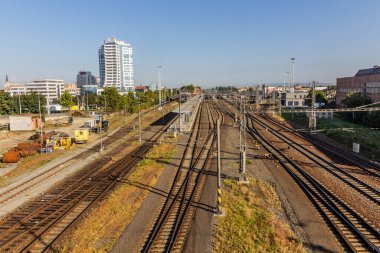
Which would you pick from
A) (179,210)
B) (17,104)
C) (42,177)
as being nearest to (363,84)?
(179,210)

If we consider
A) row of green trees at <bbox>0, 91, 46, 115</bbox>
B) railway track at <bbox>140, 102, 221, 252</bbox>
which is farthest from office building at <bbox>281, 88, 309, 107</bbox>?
railway track at <bbox>140, 102, 221, 252</bbox>

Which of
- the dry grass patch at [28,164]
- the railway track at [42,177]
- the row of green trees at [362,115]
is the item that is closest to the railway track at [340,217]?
the railway track at [42,177]

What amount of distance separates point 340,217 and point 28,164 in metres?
30.0

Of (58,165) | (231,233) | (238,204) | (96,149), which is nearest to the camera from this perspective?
(231,233)

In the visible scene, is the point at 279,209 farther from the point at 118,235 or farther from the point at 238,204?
the point at 118,235

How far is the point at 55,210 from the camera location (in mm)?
19719

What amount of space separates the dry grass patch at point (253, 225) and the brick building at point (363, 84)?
2578 inches

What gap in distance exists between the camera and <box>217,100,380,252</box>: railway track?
14.7 m

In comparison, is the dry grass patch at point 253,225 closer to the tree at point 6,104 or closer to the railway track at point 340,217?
the railway track at point 340,217

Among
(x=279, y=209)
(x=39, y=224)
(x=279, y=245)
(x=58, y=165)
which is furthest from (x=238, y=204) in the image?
(x=58, y=165)

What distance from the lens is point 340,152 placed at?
114 ft

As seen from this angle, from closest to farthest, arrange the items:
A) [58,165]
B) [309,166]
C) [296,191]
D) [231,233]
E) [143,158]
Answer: [231,233] < [296,191] < [309,166] < [58,165] < [143,158]

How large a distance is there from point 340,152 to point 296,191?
16299mm

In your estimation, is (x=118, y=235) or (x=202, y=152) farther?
(x=202, y=152)
